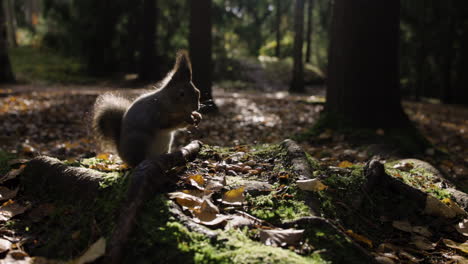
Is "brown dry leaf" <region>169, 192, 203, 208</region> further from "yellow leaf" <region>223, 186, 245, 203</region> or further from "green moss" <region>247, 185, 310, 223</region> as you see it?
"green moss" <region>247, 185, 310, 223</region>

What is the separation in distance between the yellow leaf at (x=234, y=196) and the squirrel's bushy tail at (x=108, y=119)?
154cm

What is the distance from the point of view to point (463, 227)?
3.09 meters

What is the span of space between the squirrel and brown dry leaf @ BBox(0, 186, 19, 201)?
89 cm

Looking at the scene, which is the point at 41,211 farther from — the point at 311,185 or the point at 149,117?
the point at 311,185

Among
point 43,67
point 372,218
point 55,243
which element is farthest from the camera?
point 43,67

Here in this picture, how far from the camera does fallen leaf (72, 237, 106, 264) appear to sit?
2096 millimetres

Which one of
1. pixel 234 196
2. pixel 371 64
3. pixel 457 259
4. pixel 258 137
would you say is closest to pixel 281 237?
pixel 234 196

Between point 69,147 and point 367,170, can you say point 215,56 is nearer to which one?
point 69,147

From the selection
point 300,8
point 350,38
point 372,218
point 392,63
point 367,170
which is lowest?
point 372,218

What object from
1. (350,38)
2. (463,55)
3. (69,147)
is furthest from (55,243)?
(463,55)

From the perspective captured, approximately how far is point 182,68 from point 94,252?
201cm

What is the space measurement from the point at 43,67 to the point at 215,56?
10250mm

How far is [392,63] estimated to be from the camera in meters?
6.48

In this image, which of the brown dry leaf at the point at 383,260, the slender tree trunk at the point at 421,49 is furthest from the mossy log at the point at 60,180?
the slender tree trunk at the point at 421,49
